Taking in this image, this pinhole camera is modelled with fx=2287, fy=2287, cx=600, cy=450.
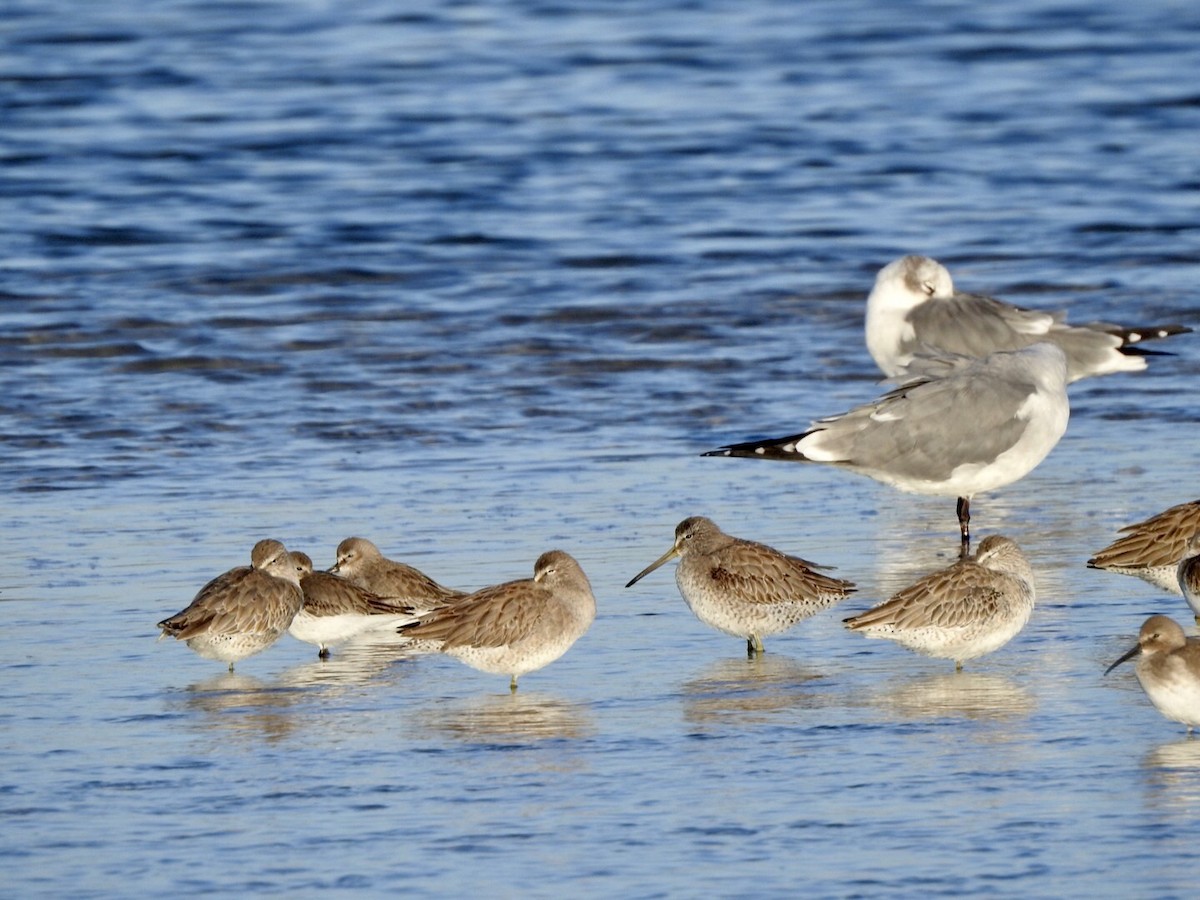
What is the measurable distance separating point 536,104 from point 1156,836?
20844mm

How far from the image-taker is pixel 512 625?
7191 mm

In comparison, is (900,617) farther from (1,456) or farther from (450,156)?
(450,156)

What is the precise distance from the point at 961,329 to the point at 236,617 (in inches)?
241

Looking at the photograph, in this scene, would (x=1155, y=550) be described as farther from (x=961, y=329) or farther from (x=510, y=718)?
(x=961, y=329)

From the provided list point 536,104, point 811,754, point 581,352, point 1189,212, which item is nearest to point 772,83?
point 536,104

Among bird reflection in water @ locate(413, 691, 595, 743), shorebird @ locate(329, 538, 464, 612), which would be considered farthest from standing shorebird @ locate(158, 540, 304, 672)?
bird reflection in water @ locate(413, 691, 595, 743)

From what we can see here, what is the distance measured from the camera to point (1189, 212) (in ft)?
64.3

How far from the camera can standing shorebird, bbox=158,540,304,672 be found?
24.5ft

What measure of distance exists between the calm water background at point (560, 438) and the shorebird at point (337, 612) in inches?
5.6

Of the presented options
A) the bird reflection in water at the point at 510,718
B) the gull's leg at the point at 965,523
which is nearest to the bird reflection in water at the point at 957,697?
the bird reflection in water at the point at 510,718

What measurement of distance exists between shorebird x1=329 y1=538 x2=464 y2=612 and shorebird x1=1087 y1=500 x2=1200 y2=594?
2373 millimetres

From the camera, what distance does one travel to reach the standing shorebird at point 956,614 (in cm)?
731

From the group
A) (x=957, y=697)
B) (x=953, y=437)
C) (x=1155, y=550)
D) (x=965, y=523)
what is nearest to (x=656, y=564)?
(x=957, y=697)

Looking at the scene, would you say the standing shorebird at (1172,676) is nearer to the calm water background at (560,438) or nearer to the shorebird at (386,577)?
the calm water background at (560,438)
